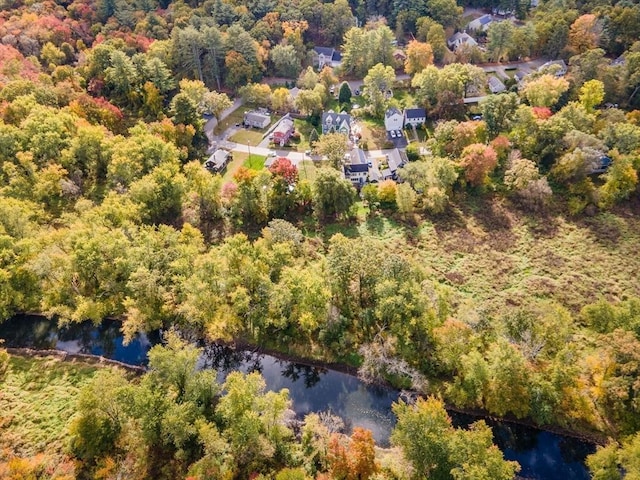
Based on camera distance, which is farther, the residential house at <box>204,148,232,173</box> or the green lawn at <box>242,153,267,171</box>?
the green lawn at <box>242,153,267,171</box>

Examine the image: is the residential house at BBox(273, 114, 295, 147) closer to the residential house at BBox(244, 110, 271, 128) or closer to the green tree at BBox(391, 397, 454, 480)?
the residential house at BBox(244, 110, 271, 128)

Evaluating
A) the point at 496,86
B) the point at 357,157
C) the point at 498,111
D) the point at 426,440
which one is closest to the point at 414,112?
the point at 498,111

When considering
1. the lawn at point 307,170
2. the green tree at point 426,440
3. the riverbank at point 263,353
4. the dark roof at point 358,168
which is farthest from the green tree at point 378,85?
the green tree at point 426,440

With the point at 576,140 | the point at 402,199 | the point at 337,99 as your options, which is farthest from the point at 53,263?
the point at 576,140

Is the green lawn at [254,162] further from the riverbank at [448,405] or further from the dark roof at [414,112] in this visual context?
the riverbank at [448,405]

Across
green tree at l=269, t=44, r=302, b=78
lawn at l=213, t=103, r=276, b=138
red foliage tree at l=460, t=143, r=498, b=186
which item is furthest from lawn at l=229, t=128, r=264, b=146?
red foliage tree at l=460, t=143, r=498, b=186

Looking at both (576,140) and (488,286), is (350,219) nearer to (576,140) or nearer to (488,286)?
(488,286)
